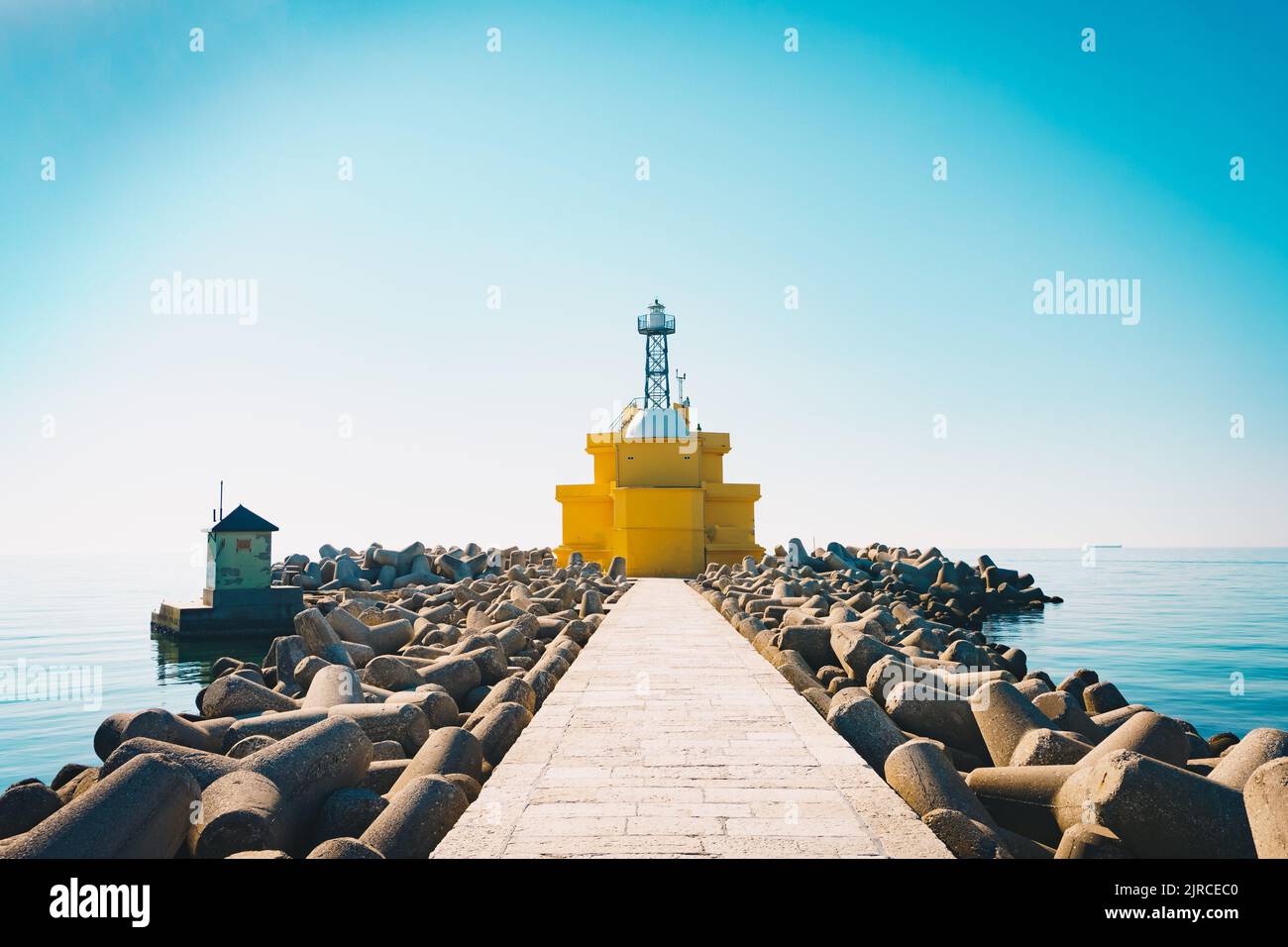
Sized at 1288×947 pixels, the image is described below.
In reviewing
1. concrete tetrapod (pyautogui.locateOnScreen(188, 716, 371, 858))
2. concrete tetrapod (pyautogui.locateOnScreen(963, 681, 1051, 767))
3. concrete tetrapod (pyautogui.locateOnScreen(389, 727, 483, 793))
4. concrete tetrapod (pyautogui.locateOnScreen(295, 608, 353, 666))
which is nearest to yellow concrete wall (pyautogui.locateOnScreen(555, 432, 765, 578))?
concrete tetrapod (pyautogui.locateOnScreen(295, 608, 353, 666))

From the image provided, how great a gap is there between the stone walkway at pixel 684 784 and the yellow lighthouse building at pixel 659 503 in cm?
1348

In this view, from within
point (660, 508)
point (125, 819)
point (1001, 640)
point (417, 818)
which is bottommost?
point (1001, 640)

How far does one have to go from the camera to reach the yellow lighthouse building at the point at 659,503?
67.8 ft

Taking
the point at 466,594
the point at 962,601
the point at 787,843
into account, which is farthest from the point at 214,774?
the point at 962,601

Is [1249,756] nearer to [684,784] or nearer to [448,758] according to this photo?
[684,784]

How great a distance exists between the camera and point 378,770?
4855 millimetres

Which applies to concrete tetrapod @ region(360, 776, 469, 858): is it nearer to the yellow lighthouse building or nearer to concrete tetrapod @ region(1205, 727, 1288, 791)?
concrete tetrapod @ region(1205, 727, 1288, 791)

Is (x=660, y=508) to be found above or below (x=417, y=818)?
above

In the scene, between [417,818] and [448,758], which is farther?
[448,758]

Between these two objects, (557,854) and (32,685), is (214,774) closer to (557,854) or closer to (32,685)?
(557,854)

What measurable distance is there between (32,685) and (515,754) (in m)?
13.3

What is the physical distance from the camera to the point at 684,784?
4.28 m

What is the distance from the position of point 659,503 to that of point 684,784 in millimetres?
16396

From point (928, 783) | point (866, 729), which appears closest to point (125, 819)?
point (928, 783)
